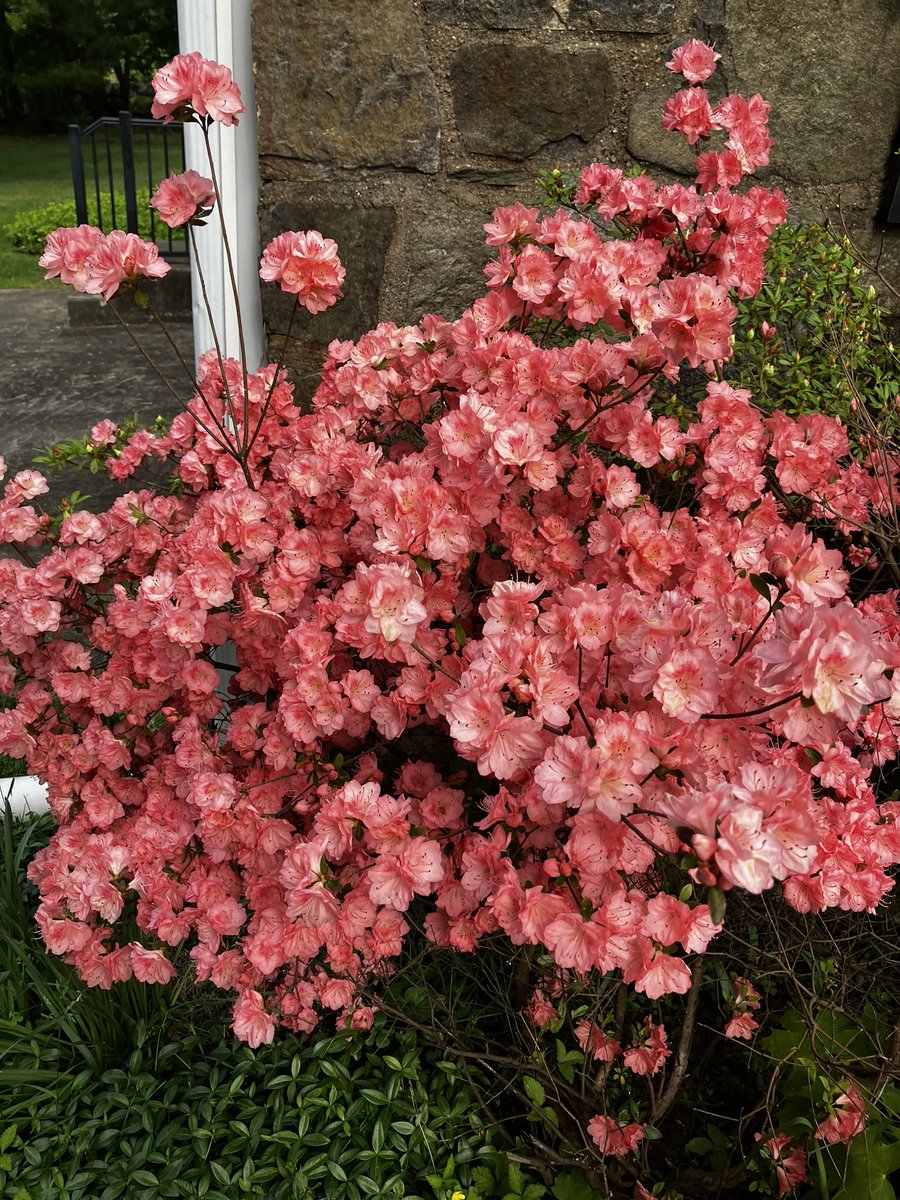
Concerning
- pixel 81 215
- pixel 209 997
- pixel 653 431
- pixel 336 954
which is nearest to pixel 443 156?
pixel 653 431

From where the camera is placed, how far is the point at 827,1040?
155cm

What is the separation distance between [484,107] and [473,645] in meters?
1.45

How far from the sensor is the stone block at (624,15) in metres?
2.14

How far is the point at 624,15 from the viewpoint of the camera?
215 centimetres

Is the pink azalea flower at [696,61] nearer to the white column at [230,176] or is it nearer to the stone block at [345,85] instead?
the stone block at [345,85]

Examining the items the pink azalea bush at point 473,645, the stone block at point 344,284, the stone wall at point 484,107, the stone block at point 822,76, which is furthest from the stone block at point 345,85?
the stone block at point 822,76

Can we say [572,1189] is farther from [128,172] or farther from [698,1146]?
[128,172]

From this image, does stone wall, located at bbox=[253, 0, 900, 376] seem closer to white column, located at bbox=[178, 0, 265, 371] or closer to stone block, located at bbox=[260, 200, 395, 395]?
stone block, located at bbox=[260, 200, 395, 395]

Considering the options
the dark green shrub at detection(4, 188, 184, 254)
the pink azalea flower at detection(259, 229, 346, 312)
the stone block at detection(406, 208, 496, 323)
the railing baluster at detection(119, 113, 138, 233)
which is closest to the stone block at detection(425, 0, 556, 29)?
the stone block at detection(406, 208, 496, 323)

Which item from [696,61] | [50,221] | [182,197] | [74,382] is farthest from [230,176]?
[50,221]

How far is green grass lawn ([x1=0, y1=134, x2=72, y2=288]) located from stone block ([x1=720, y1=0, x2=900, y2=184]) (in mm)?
7988

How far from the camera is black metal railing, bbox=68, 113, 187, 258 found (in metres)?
6.79

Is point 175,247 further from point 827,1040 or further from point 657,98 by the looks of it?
point 827,1040

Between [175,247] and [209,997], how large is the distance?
834 cm
